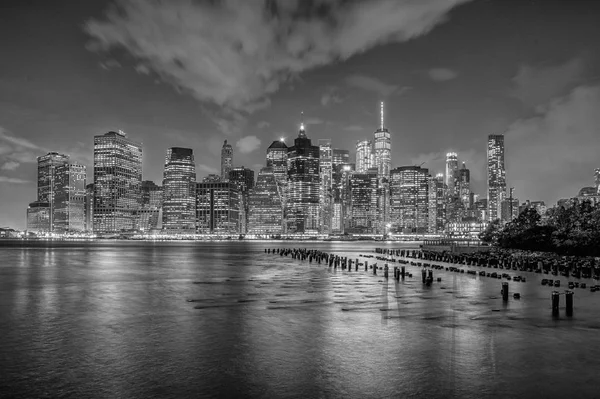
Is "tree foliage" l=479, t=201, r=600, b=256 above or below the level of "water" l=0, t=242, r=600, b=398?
above

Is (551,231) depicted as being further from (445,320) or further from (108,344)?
(108,344)

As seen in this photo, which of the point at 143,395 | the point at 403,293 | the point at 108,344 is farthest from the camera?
the point at 403,293

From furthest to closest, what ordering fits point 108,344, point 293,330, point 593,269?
point 593,269
point 293,330
point 108,344

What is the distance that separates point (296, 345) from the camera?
72.4 feet

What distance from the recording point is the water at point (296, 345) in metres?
16.1

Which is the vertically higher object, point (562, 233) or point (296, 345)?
point (562, 233)

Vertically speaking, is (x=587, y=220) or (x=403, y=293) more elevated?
(x=587, y=220)

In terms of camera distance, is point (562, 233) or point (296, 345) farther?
point (562, 233)

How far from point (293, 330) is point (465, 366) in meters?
9.41

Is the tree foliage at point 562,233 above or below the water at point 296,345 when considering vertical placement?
above

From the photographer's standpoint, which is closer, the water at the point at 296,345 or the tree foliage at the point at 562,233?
the water at the point at 296,345

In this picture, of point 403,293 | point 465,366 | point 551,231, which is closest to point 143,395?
point 465,366

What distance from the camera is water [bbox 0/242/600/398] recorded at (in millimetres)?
16125

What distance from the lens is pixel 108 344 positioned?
22.4 metres
